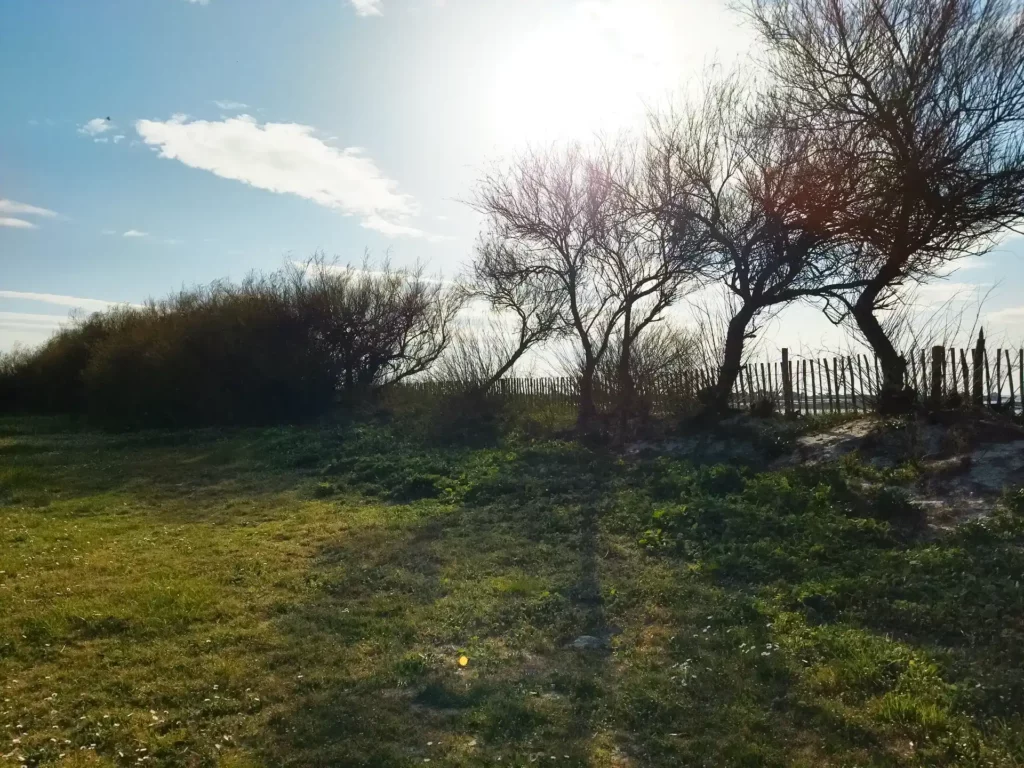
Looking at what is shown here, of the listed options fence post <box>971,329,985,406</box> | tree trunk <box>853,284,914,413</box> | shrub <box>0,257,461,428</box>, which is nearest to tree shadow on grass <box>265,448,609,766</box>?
tree trunk <box>853,284,914,413</box>

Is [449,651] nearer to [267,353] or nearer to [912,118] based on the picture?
[912,118]

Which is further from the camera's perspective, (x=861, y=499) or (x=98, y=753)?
(x=861, y=499)

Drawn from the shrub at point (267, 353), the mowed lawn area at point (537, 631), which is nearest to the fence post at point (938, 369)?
the mowed lawn area at point (537, 631)

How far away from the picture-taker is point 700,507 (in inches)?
379

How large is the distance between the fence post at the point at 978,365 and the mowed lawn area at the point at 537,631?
2294 millimetres

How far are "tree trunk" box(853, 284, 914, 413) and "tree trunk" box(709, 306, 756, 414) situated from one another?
96.4 inches

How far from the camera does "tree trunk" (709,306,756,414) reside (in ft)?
49.1

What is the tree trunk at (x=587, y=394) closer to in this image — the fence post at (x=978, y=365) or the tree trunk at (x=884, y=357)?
the tree trunk at (x=884, y=357)

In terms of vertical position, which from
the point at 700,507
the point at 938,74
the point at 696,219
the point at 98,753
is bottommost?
the point at 98,753

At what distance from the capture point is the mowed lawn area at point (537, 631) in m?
4.51

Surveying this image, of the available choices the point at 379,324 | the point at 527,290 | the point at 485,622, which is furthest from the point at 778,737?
the point at 379,324

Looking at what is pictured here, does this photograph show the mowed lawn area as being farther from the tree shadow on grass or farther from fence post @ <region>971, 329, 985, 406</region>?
fence post @ <region>971, 329, 985, 406</region>

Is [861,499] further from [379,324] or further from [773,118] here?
[379,324]

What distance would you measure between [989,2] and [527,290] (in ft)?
41.1
